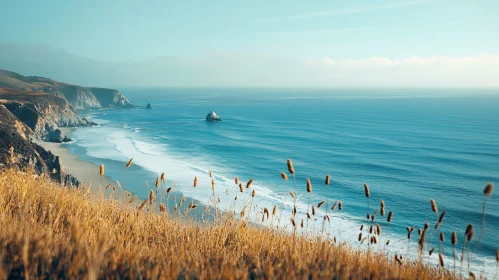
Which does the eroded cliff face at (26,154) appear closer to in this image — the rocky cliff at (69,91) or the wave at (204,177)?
the wave at (204,177)

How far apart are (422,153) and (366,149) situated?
7.36 meters

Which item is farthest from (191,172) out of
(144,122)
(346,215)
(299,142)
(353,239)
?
(144,122)

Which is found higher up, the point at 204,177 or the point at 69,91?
the point at 69,91

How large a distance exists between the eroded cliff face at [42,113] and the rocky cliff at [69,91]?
2771 centimetres

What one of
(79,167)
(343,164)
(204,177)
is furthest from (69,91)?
(343,164)

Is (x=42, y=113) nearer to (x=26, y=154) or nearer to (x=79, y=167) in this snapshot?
(x=79, y=167)

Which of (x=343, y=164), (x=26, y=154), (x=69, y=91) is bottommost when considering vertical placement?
(x=343, y=164)

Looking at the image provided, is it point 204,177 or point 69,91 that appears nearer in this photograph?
point 204,177

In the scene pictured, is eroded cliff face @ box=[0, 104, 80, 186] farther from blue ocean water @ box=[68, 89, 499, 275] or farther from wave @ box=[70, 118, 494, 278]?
wave @ box=[70, 118, 494, 278]

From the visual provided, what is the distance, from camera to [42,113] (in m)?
60.1

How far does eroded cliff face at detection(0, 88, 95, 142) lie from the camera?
163 feet

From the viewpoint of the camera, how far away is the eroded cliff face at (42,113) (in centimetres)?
4966

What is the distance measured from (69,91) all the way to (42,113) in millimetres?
61512

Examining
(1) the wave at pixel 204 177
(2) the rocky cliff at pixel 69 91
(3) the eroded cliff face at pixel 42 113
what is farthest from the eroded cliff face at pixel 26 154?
(2) the rocky cliff at pixel 69 91
